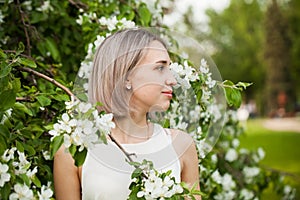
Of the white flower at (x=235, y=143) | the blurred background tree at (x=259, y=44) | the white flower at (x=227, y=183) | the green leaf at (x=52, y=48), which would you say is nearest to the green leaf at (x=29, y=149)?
the green leaf at (x=52, y=48)

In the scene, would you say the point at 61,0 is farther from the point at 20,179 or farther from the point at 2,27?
the point at 20,179

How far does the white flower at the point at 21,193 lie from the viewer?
4.64ft

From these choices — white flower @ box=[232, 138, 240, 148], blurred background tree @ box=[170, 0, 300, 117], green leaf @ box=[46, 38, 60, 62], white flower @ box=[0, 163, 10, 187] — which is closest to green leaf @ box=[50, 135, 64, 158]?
white flower @ box=[0, 163, 10, 187]

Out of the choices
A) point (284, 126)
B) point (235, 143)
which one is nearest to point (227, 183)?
point (235, 143)

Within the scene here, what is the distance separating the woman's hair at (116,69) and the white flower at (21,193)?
0.32 meters

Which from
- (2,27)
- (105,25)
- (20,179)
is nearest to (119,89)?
(20,179)

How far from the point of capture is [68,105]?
1.41 meters

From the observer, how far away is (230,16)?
31.0 metres

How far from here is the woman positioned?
5.18ft

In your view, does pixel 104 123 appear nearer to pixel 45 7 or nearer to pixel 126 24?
pixel 126 24

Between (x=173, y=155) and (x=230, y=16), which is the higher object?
(x=173, y=155)

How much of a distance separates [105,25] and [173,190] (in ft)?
3.87

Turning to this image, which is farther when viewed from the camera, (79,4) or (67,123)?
(79,4)

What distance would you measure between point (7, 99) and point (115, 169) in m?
0.36
